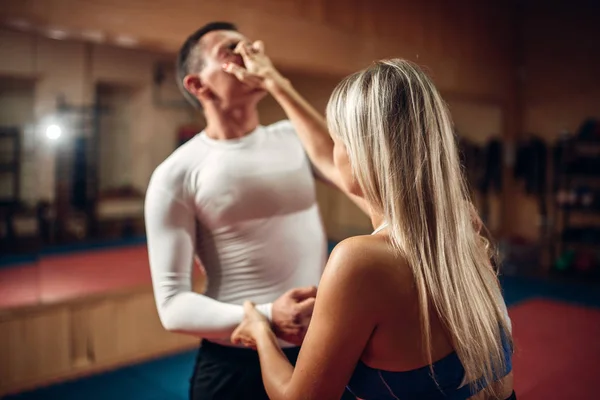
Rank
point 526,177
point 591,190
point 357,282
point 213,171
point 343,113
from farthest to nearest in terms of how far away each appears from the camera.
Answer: point 526,177 → point 591,190 → point 213,171 → point 343,113 → point 357,282

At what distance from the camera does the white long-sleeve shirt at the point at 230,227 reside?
144cm

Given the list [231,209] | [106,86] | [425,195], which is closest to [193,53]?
[231,209]

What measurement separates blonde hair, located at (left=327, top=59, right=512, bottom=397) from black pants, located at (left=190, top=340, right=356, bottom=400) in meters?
0.68

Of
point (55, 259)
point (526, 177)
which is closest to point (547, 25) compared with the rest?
point (526, 177)

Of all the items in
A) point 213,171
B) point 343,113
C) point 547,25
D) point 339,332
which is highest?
point 547,25

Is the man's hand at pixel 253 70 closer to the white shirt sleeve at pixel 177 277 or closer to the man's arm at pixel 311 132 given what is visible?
the man's arm at pixel 311 132

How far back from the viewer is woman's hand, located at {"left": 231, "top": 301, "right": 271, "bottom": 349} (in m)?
1.29

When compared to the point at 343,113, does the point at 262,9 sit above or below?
above

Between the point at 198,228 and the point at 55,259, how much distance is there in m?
4.84

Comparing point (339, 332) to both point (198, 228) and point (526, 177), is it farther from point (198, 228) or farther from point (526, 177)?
point (526, 177)

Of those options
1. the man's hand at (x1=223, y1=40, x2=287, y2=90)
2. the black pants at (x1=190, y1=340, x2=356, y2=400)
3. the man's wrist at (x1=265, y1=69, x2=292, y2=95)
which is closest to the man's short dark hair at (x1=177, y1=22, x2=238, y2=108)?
the man's hand at (x1=223, y1=40, x2=287, y2=90)

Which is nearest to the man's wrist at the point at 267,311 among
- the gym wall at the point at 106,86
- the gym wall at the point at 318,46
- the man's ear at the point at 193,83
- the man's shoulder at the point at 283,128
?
the man's shoulder at the point at 283,128

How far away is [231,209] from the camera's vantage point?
4.94ft

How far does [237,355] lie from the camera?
5.09ft
